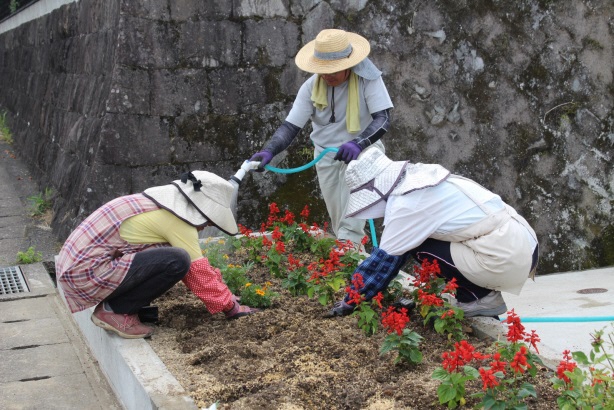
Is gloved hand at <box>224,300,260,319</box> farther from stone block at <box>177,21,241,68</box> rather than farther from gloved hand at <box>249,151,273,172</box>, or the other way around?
stone block at <box>177,21,241,68</box>

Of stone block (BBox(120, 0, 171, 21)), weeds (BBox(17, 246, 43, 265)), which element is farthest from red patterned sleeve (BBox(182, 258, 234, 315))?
stone block (BBox(120, 0, 171, 21))

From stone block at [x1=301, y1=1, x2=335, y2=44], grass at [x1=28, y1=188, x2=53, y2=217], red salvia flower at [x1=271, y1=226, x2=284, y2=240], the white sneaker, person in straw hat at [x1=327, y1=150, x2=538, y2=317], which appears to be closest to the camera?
person in straw hat at [x1=327, y1=150, x2=538, y2=317]

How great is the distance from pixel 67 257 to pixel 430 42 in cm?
414

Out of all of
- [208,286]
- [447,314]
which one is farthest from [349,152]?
[447,314]

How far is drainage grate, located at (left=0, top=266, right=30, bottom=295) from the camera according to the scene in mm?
5752

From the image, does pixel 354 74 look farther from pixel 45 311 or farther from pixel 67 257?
pixel 45 311

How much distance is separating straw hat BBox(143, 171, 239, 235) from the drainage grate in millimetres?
2209

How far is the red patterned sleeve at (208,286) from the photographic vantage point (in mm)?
4062

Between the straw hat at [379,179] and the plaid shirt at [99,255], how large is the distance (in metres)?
1.02

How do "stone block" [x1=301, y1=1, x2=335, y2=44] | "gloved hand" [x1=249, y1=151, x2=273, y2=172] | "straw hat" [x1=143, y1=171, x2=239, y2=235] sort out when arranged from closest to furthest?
Result: 1. "straw hat" [x1=143, y1=171, x2=239, y2=235]
2. "gloved hand" [x1=249, y1=151, x2=273, y2=172]
3. "stone block" [x1=301, y1=1, x2=335, y2=44]

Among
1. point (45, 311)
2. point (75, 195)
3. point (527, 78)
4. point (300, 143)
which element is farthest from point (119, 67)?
point (527, 78)

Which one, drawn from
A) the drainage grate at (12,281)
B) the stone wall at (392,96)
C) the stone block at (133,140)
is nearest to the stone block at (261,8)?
the stone wall at (392,96)

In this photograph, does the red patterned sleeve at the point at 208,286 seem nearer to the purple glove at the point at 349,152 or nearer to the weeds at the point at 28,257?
the purple glove at the point at 349,152

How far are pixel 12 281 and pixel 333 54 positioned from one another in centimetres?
294
